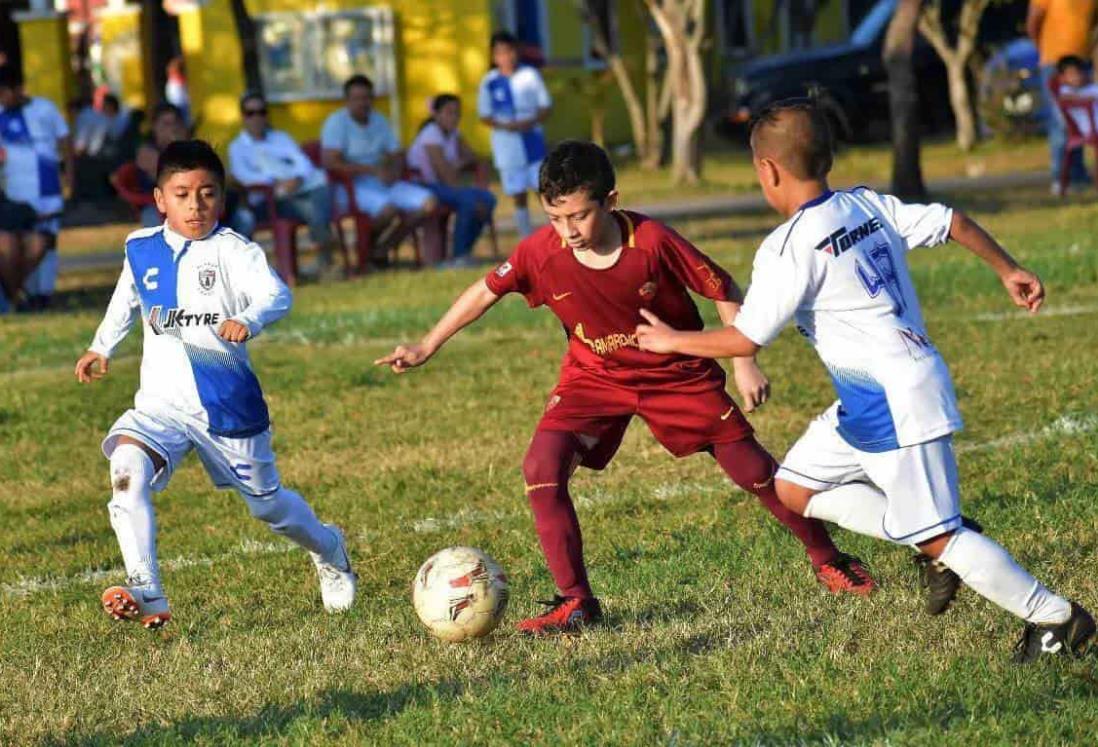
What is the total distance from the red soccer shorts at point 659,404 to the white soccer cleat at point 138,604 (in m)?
1.29

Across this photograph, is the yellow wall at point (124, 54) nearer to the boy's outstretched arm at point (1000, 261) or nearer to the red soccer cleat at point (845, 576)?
the red soccer cleat at point (845, 576)

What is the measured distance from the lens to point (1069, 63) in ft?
64.5

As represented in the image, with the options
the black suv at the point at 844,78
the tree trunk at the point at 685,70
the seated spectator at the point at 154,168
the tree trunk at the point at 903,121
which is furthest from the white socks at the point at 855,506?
the black suv at the point at 844,78

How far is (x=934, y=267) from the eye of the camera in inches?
556

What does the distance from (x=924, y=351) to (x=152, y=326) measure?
2.63 metres

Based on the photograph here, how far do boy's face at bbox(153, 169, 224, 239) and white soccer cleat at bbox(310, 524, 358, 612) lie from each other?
1121 millimetres

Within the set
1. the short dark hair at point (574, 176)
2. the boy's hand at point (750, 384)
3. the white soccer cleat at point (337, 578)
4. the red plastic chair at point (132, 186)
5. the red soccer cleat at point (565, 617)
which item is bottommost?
the white soccer cleat at point (337, 578)

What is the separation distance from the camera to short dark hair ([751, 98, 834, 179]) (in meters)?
5.17

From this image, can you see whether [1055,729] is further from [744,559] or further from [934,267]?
[934,267]

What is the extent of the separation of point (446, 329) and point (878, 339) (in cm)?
155

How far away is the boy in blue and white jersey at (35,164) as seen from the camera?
52.9 feet

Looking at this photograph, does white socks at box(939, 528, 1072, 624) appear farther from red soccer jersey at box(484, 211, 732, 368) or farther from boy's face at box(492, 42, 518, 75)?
boy's face at box(492, 42, 518, 75)

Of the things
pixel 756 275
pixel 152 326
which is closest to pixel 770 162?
pixel 756 275

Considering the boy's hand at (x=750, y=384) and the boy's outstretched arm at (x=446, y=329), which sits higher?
the boy's outstretched arm at (x=446, y=329)
